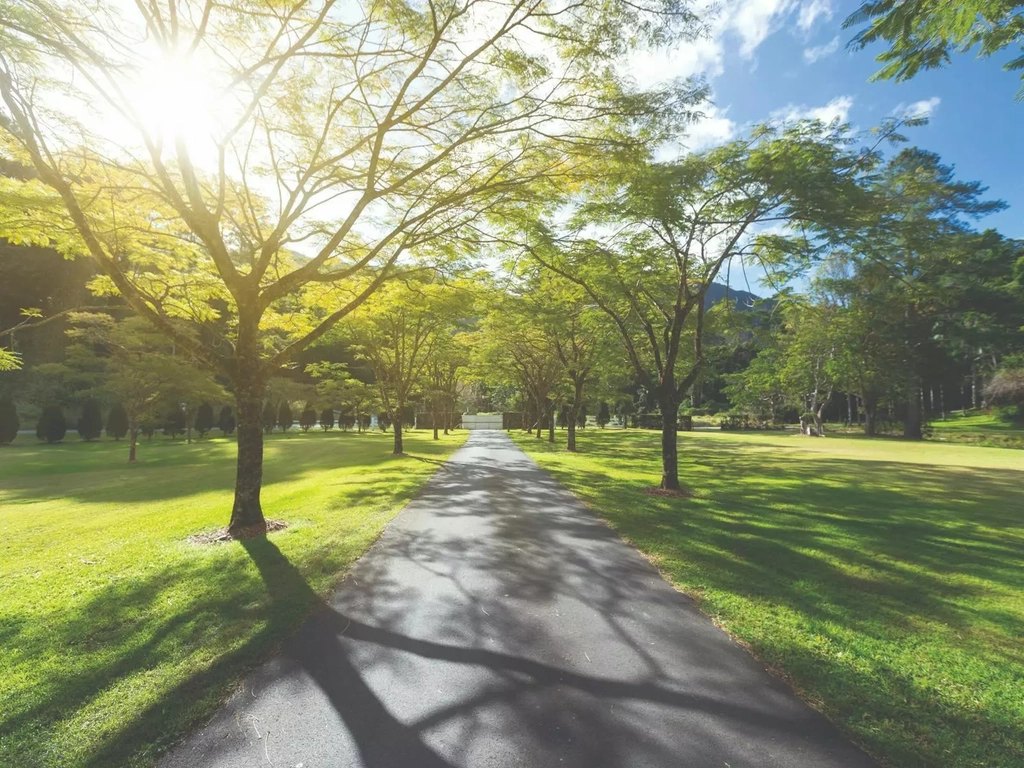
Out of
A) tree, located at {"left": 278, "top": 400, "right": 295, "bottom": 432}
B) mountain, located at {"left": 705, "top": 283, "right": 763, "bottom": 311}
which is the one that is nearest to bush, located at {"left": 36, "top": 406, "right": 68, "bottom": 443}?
tree, located at {"left": 278, "top": 400, "right": 295, "bottom": 432}

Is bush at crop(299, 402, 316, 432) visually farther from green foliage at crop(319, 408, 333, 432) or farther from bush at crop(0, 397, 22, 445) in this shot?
bush at crop(0, 397, 22, 445)

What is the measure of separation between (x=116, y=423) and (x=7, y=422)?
4.85 meters

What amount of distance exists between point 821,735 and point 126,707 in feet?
13.2

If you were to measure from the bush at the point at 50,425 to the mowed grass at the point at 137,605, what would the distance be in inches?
802

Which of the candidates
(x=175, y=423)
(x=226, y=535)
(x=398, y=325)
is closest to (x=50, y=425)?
(x=175, y=423)

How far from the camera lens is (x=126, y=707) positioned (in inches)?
110

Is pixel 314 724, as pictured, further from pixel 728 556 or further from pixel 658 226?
pixel 658 226

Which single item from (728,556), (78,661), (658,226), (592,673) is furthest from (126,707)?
(658,226)

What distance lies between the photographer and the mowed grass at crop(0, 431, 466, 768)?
2.68m

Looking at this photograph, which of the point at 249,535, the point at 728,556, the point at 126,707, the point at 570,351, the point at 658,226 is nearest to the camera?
the point at 126,707

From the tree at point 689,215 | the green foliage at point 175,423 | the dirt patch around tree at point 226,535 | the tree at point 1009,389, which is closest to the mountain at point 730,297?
the tree at point 689,215

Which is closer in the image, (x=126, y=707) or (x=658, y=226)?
(x=126, y=707)

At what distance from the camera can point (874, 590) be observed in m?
4.89

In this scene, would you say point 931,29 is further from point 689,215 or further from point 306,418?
point 306,418
